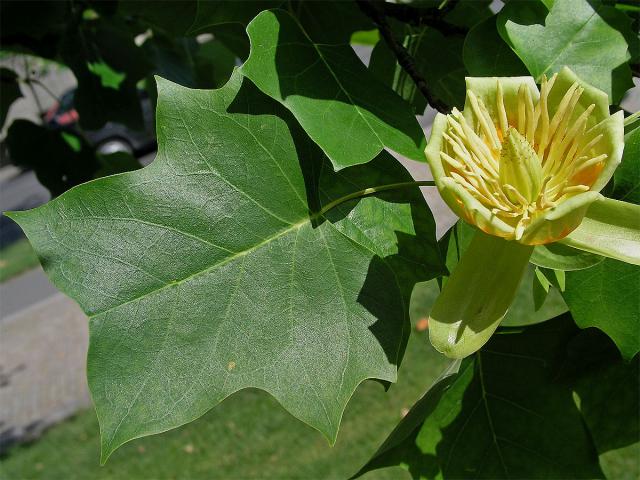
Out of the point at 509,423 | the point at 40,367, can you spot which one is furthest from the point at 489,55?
the point at 40,367

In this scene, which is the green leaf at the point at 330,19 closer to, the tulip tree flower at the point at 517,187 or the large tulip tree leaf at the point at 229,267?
the large tulip tree leaf at the point at 229,267

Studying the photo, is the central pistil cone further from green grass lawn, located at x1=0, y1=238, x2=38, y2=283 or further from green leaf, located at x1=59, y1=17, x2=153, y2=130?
green grass lawn, located at x1=0, y1=238, x2=38, y2=283

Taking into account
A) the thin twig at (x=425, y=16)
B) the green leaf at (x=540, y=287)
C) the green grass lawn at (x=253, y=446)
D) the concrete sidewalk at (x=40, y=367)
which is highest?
the thin twig at (x=425, y=16)

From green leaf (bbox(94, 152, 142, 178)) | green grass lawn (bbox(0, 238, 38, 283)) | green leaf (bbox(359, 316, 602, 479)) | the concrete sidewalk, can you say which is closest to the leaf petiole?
green leaf (bbox(359, 316, 602, 479))

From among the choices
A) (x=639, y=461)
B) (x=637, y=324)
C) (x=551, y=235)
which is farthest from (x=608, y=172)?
(x=639, y=461)

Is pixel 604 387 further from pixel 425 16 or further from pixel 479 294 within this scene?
pixel 425 16

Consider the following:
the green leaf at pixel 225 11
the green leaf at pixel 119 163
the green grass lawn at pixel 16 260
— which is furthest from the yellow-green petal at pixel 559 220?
the green grass lawn at pixel 16 260
